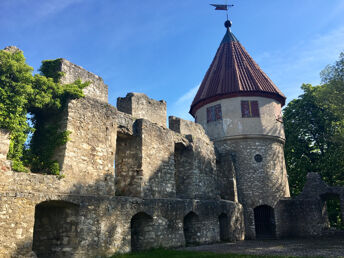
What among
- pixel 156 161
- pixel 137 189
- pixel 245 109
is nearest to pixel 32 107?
pixel 137 189

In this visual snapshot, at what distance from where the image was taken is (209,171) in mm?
17719

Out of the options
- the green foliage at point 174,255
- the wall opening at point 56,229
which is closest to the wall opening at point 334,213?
the green foliage at point 174,255

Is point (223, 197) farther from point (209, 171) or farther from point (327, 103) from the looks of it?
point (327, 103)

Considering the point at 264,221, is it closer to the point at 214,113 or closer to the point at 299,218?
the point at 299,218

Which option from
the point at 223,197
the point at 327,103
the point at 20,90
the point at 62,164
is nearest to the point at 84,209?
the point at 62,164

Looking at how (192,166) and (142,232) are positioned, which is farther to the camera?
(192,166)

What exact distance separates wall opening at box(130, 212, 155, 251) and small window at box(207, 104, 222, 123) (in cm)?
1019

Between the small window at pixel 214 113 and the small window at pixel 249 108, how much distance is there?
1.50 metres

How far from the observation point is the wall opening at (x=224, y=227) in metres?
16.4

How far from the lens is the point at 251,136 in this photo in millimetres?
19984

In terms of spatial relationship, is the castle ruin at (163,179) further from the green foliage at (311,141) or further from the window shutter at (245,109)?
the green foliage at (311,141)

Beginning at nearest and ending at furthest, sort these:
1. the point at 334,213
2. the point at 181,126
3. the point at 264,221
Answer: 1. the point at 181,126
2. the point at 264,221
3. the point at 334,213

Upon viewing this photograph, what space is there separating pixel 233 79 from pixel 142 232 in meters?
12.7

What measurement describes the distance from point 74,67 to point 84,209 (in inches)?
218
